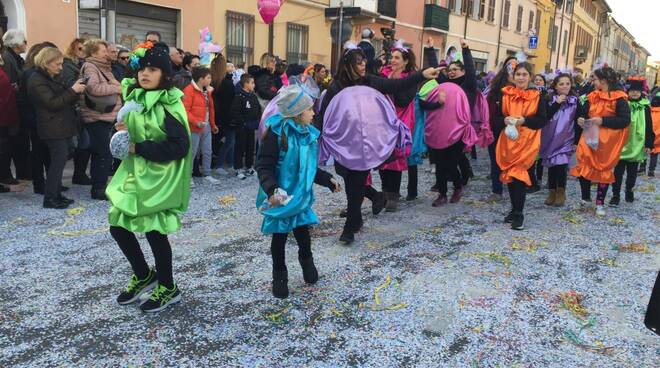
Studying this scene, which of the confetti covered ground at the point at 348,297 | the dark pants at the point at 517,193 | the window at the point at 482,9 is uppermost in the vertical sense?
the window at the point at 482,9

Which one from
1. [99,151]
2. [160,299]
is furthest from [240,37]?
[160,299]

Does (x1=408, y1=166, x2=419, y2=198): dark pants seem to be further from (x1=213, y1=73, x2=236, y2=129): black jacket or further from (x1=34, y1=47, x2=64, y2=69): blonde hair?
(x1=34, y1=47, x2=64, y2=69): blonde hair

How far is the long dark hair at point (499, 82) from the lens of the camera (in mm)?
6610

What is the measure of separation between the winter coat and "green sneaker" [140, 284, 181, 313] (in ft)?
→ 11.2

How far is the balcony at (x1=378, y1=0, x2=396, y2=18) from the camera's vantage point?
20594mm

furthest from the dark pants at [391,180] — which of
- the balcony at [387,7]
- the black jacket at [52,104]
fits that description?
the balcony at [387,7]

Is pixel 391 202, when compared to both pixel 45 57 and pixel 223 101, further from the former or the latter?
pixel 45 57

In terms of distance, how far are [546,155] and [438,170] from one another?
1.40m

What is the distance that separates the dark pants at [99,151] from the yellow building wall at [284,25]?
328 inches

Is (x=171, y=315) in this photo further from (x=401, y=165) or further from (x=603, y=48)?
(x=603, y=48)

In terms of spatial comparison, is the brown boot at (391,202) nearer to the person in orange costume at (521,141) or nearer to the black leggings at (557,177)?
the person in orange costume at (521,141)

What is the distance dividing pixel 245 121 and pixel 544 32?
3554 cm

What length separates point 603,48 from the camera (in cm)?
6275

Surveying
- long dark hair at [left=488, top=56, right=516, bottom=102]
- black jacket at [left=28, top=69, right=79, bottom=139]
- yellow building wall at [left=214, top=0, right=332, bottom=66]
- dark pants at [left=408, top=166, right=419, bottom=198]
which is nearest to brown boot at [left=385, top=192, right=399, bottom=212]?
dark pants at [left=408, top=166, right=419, bottom=198]
